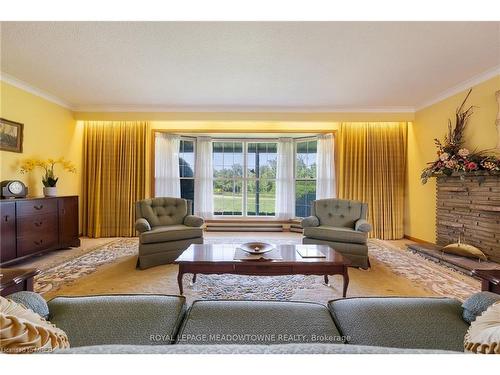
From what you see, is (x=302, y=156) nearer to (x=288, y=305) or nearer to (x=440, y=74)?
(x=440, y=74)

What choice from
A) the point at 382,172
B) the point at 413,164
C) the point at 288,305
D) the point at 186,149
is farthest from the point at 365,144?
the point at 288,305

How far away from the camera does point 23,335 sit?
0.71 m

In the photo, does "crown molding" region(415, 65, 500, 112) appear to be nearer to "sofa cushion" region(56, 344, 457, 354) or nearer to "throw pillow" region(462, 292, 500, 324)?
"throw pillow" region(462, 292, 500, 324)

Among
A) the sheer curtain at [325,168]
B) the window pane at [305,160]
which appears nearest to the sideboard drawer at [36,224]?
the window pane at [305,160]

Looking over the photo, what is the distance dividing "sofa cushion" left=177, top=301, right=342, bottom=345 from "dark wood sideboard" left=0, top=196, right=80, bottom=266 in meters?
3.15

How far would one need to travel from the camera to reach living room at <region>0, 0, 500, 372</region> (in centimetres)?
119

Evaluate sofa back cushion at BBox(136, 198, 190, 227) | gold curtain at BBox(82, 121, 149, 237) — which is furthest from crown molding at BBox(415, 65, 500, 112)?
gold curtain at BBox(82, 121, 149, 237)

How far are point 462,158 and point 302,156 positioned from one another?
291 centimetres

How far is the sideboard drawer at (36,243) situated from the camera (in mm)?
3207

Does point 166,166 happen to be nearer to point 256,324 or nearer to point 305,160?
point 305,160

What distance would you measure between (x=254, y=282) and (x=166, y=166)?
11.8 ft

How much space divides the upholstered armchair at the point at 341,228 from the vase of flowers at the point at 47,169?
3.94 m

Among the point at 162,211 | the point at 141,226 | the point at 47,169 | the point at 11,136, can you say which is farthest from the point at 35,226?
the point at 162,211
